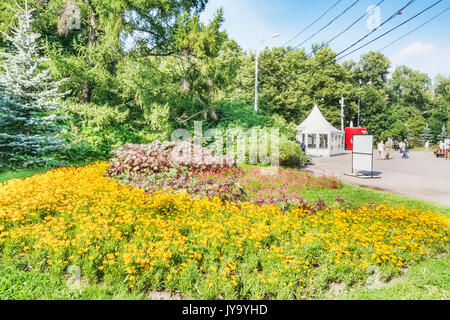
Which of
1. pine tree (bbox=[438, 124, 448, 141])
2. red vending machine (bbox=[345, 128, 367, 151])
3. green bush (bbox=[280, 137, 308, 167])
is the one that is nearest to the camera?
green bush (bbox=[280, 137, 308, 167])

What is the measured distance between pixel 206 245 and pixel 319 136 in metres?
27.5

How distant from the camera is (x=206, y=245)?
449 cm

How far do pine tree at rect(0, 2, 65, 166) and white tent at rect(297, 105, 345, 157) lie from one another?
23.7m

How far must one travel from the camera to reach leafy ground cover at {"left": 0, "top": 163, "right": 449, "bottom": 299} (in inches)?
145

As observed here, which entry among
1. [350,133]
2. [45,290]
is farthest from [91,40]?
[350,133]

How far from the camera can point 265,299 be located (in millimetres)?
3469

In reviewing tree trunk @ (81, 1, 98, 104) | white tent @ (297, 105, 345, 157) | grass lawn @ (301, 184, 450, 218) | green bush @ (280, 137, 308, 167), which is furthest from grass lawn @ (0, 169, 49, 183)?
white tent @ (297, 105, 345, 157)

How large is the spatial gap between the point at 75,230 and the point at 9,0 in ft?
50.6

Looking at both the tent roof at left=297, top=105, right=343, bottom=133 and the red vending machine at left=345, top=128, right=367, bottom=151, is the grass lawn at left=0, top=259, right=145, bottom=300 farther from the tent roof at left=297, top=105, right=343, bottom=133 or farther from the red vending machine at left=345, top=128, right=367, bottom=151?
the red vending machine at left=345, top=128, right=367, bottom=151

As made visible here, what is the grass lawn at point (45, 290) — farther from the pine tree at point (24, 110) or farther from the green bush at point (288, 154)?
the green bush at point (288, 154)

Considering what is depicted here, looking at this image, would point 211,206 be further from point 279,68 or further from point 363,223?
point 279,68

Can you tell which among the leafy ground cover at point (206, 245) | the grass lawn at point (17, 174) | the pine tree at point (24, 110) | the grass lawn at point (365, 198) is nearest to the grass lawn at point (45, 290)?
the leafy ground cover at point (206, 245)

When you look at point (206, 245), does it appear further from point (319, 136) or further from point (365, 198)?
point (319, 136)

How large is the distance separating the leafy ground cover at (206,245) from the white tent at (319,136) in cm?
2310
